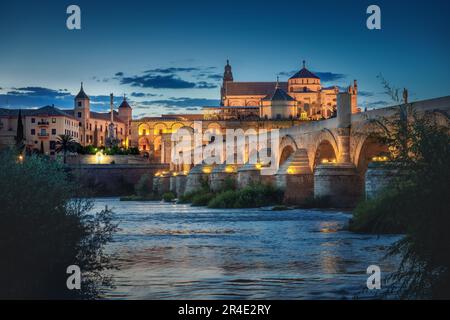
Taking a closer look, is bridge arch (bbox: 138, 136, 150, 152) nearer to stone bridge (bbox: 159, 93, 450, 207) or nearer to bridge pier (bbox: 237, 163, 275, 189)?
stone bridge (bbox: 159, 93, 450, 207)

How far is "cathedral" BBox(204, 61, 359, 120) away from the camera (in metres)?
101

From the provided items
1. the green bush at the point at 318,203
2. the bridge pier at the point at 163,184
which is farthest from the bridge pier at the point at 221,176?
the bridge pier at the point at 163,184

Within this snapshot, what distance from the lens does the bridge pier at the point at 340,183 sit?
32.0 metres

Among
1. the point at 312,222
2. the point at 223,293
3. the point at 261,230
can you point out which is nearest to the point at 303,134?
the point at 312,222

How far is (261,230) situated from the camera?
77.5ft

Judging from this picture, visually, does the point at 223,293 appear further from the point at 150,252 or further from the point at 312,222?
the point at 312,222

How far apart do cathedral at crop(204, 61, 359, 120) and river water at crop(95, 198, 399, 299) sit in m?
75.1

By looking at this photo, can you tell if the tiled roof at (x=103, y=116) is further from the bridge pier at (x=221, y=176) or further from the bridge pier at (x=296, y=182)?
the bridge pier at (x=296, y=182)

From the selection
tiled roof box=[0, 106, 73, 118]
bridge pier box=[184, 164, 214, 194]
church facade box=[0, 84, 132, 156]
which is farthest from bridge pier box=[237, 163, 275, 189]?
tiled roof box=[0, 106, 73, 118]

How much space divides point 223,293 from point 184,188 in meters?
49.7

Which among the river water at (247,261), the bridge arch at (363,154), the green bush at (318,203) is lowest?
the river water at (247,261)

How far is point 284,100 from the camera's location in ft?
331

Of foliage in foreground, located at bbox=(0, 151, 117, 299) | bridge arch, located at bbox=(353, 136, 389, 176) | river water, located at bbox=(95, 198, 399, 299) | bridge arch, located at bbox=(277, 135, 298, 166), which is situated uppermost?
bridge arch, located at bbox=(277, 135, 298, 166)

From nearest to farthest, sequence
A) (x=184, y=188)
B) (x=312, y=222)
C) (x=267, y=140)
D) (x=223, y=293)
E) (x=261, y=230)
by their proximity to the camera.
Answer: (x=223, y=293), (x=261, y=230), (x=312, y=222), (x=267, y=140), (x=184, y=188)
